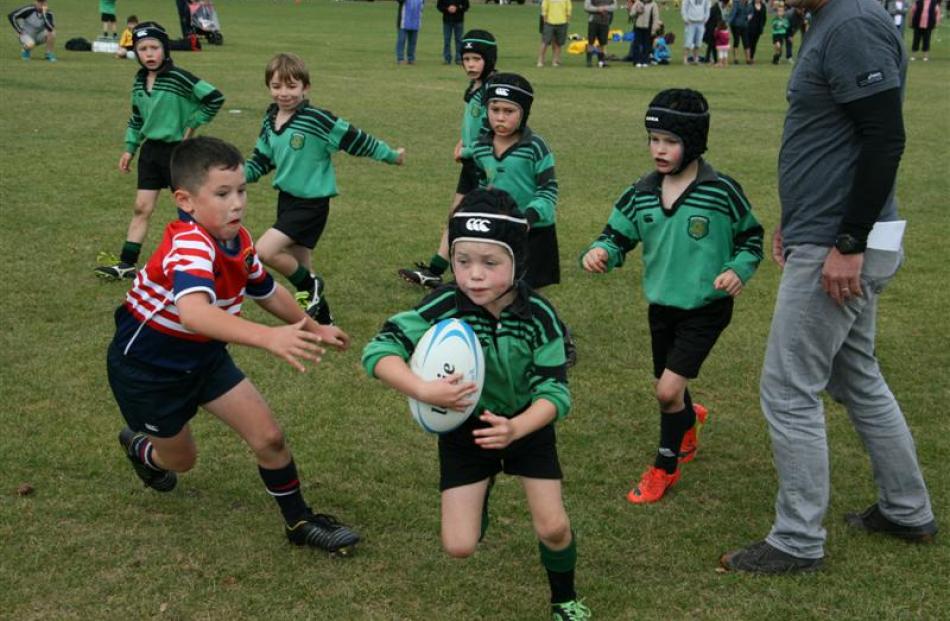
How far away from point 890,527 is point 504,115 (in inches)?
140

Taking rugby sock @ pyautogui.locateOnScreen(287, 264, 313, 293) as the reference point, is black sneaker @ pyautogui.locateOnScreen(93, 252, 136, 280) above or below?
below

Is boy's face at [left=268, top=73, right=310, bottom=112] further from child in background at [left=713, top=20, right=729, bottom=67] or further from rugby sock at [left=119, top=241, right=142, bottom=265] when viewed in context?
child in background at [left=713, top=20, right=729, bottom=67]

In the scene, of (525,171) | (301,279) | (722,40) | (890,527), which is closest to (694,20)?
(722,40)

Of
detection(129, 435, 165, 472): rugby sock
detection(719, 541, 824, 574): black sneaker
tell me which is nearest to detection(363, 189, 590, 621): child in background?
detection(719, 541, 824, 574): black sneaker

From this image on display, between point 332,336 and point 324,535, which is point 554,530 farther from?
point 324,535

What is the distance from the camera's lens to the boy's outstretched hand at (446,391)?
3812mm

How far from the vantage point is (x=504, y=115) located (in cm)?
720

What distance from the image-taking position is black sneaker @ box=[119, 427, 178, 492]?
5.39 metres

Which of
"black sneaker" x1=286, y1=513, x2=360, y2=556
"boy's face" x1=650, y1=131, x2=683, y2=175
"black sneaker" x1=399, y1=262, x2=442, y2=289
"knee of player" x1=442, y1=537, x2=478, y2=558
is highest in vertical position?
"boy's face" x1=650, y1=131, x2=683, y2=175

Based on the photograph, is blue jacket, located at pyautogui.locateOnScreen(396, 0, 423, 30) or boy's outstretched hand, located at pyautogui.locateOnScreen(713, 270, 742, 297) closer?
boy's outstretched hand, located at pyautogui.locateOnScreen(713, 270, 742, 297)

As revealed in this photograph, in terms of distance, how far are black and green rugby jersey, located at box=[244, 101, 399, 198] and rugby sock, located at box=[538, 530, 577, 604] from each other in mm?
4453

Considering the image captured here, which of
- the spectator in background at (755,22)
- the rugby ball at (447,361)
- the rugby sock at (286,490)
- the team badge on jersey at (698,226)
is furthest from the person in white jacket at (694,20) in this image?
the rugby ball at (447,361)

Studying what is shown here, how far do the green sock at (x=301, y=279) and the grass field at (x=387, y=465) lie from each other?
426 mm

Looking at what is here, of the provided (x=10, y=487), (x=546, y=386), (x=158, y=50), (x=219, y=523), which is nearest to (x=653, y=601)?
(x=546, y=386)
